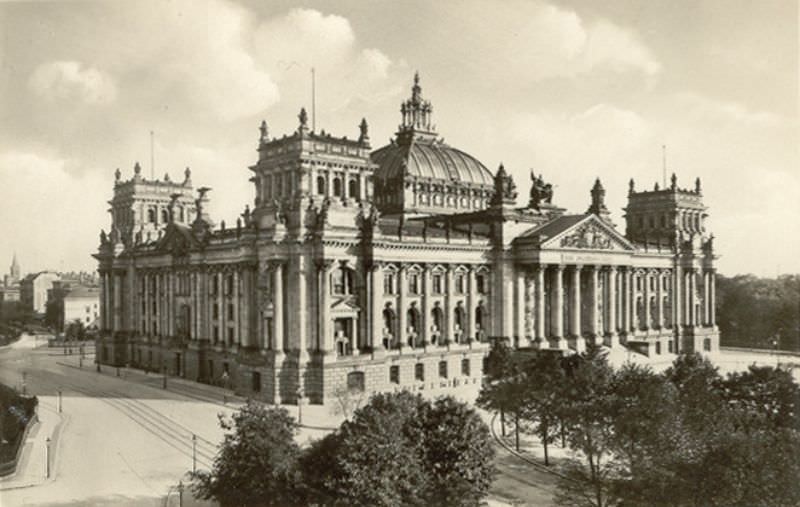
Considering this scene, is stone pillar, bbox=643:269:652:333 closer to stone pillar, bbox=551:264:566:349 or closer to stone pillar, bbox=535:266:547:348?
stone pillar, bbox=551:264:566:349

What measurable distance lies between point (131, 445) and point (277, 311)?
1716 centimetres

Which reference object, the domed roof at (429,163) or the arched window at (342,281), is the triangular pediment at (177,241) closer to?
the arched window at (342,281)

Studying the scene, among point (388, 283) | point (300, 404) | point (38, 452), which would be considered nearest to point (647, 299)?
point (388, 283)

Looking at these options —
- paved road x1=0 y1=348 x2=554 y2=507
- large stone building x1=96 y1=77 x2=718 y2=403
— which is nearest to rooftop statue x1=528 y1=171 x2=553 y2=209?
large stone building x1=96 y1=77 x2=718 y2=403

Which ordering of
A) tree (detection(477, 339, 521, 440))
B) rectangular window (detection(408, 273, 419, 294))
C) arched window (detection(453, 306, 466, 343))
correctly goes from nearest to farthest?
tree (detection(477, 339, 521, 440))
rectangular window (detection(408, 273, 419, 294))
arched window (detection(453, 306, 466, 343))

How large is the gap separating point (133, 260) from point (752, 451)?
264ft

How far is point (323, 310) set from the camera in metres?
65.9

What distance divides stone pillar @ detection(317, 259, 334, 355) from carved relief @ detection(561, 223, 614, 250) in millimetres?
30322

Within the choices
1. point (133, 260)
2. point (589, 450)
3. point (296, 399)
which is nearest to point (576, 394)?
point (589, 450)

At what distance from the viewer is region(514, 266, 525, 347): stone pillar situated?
269 feet

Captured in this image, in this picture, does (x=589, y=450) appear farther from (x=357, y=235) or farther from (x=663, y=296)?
(x=663, y=296)

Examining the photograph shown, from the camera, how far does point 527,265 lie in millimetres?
81875

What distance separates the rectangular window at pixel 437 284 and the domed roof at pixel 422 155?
781 inches

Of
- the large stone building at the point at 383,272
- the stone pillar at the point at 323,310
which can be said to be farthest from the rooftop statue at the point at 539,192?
the stone pillar at the point at 323,310
